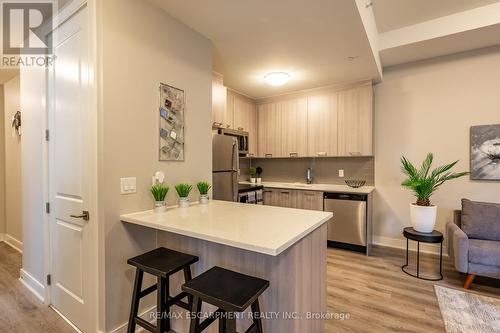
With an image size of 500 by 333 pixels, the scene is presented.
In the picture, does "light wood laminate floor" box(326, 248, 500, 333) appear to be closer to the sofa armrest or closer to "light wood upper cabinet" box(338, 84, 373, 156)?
the sofa armrest

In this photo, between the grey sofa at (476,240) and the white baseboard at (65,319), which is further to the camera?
the grey sofa at (476,240)

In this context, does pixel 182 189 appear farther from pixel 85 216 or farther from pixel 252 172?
pixel 252 172

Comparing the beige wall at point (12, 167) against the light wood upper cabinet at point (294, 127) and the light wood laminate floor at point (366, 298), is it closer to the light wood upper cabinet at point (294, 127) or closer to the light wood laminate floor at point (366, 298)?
the light wood laminate floor at point (366, 298)

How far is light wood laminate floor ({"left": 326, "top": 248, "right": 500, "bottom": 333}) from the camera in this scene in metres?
2.05

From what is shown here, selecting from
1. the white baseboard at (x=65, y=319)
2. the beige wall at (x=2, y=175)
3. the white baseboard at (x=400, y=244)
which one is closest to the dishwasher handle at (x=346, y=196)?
the white baseboard at (x=400, y=244)

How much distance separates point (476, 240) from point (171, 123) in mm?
3539

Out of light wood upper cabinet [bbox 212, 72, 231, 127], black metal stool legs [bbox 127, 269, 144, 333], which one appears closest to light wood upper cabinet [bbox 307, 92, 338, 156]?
light wood upper cabinet [bbox 212, 72, 231, 127]

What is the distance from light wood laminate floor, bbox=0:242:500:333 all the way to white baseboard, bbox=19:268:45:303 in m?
0.04

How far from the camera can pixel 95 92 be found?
172 centimetres

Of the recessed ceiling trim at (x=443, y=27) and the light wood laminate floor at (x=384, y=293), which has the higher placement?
the recessed ceiling trim at (x=443, y=27)

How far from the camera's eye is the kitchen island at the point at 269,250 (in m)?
1.40

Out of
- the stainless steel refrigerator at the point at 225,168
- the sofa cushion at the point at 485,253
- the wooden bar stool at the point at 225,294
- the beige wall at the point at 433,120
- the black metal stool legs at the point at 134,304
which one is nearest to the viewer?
the wooden bar stool at the point at 225,294

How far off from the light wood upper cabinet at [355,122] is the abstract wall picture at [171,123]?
2.82 m

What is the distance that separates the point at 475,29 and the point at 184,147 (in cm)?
356
